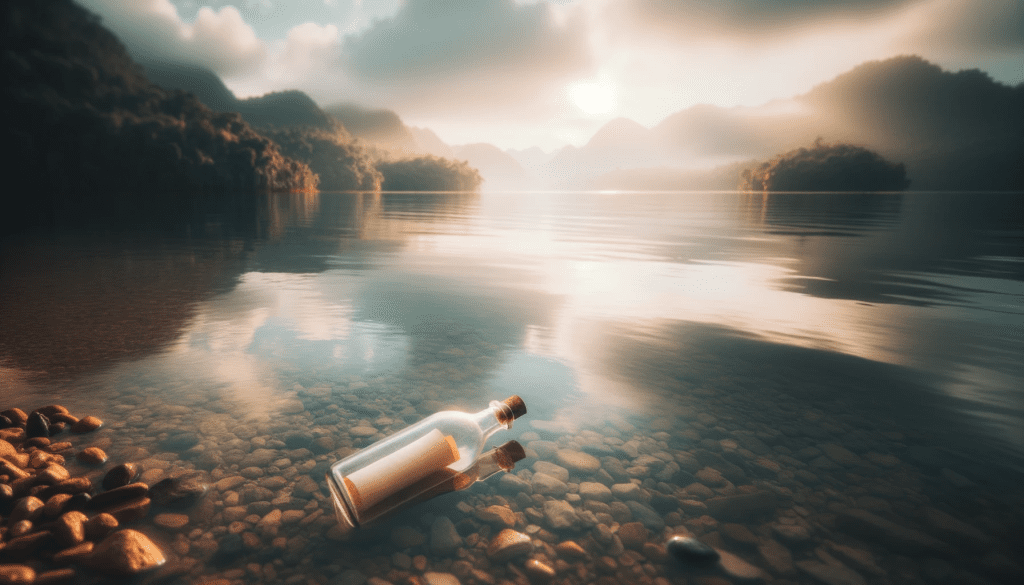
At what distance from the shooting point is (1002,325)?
6.91 meters

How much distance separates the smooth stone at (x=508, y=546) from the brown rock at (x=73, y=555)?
199 cm

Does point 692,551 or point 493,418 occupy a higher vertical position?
point 493,418

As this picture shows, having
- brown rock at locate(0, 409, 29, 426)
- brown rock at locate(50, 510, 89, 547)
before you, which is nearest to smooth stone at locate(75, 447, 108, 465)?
brown rock at locate(50, 510, 89, 547)

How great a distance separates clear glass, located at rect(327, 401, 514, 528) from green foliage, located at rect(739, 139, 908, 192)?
698 ft

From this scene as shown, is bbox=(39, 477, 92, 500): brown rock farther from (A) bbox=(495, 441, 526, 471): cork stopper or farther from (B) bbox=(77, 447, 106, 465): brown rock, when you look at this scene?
(A) bbox=(495, 441, 526, 471): cork stopper

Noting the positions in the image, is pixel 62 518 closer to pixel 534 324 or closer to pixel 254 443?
pixel 254 443

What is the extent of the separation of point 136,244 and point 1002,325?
21089 millimetres

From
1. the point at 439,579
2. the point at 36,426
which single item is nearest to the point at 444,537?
the point at 439,579

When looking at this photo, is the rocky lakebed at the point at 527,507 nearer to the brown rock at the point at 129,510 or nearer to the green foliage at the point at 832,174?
the brown rock at the point at 129,510

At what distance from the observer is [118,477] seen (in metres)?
2.82

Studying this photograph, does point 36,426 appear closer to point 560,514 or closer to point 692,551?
point 560,514

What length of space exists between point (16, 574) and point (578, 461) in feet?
9.89

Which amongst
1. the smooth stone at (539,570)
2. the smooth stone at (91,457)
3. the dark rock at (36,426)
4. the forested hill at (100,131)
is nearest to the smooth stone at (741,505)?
the smooth stone at (539,570)

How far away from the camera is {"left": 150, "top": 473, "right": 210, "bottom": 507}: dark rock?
8.92 feet
